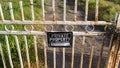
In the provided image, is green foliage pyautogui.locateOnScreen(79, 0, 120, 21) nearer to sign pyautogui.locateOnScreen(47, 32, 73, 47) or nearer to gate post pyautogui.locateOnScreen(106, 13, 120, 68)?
gate post pyautogui.locateOnScreen(106, 13, 120, 68)

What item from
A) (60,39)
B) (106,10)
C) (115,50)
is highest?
(106,10)

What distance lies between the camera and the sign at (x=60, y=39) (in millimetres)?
3486

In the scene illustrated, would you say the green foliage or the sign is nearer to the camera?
the sign

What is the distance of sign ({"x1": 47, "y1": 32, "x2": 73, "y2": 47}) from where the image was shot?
3.49 m

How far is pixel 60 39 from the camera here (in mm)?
3514

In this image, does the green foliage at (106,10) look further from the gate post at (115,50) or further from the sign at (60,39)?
the sign at (60,39)

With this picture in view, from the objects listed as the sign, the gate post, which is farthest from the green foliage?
the sign

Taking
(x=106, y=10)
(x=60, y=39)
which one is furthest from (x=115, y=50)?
(x=106, y=10)

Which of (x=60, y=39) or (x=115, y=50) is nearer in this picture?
(x=60, y=39)

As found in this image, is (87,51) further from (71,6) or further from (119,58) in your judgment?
(71,6)

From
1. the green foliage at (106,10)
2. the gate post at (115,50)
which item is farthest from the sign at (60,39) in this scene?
the green foliage at (106,10)

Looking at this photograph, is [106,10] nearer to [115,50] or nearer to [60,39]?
[115,50]

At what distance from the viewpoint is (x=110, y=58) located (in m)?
3.81

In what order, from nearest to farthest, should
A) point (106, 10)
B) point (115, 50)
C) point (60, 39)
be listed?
point (60, 39), point (115, 50), point (106, 10)
